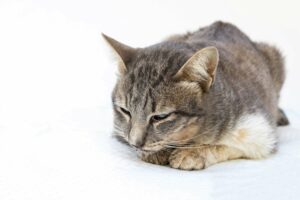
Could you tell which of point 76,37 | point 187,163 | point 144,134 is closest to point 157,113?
point 144,134

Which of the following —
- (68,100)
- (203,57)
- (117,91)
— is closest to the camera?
(203,57)

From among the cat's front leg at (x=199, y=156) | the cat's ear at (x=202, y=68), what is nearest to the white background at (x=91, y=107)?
the cat's front leg at (x=199, y=156)

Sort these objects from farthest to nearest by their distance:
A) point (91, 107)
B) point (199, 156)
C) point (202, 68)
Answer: point (91, 107), point (199, 156), point (202, 68)

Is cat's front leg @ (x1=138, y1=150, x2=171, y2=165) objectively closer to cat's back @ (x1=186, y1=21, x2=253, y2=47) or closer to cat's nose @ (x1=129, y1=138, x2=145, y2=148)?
cat's nose @ (x1=129, y1=138, x2=145, y2=148)

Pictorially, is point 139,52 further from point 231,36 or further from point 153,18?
point 153,18

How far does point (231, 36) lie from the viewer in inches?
96.3

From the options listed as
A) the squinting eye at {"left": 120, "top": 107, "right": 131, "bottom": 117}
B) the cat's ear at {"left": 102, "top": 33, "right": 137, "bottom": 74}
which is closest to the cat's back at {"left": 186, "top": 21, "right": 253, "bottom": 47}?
the cat's ear at {"left": 102, "top": 33, "right": 137, "bottom": 74}

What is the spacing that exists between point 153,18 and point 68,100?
739mm

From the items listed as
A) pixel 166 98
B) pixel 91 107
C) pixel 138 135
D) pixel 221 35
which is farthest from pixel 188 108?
pixel 91 107

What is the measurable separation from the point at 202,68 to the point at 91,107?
102 centimetres

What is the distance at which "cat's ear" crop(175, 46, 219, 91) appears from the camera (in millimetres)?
1741

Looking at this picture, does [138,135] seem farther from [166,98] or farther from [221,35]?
[221,35]

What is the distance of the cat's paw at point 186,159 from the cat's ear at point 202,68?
0.71ft

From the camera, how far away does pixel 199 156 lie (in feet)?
6.19
